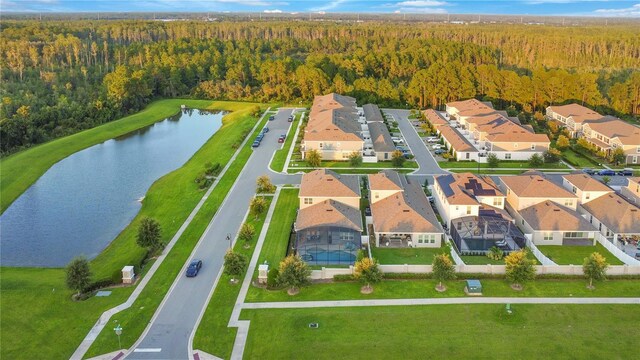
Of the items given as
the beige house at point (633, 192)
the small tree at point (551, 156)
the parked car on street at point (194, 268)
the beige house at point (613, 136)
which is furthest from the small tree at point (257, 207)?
the beige house at point (613, 136)

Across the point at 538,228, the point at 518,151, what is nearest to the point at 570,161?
the point at 518,151

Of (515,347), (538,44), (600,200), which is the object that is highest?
(538,44)

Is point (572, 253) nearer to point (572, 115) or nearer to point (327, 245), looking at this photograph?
point (327, 245)

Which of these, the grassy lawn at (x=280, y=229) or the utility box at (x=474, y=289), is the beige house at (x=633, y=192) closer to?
the utility box at (x=474, y=289)

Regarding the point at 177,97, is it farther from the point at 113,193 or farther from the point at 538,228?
the point at 538,228

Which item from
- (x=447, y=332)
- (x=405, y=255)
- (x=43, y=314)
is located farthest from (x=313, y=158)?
(x=43, y=314)

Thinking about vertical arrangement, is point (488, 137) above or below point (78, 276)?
above

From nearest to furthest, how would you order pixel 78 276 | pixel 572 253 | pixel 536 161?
pixel 78 276
pixel 572 253
pixel 536 161
